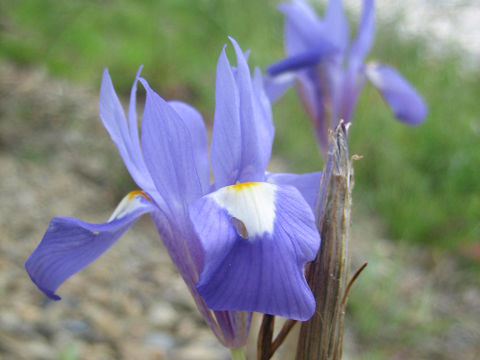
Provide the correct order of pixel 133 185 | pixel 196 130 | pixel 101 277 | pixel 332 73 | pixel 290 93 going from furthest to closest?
pixel 290 93 → pixel 133 185 → pixel 101 277 → pixel 332 73 → pixel 196 130

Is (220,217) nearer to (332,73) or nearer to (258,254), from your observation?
(258,254)

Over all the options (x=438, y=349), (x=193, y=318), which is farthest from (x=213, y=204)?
(x=438, y=349)

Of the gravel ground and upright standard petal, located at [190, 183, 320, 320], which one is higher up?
the gravel ground

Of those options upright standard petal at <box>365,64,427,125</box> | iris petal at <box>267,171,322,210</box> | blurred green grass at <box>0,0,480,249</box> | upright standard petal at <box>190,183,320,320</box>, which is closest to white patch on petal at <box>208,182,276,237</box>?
upright standard petal at <box>190,183,320,320</box>

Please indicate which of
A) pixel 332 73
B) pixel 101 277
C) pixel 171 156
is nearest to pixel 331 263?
pixel 171 156

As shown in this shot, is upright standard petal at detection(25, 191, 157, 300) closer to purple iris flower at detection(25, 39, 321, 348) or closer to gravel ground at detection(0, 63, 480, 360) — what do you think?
purple iris flower at detection(25, 39, 321, 348)

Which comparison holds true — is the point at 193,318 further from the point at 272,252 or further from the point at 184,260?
the point at 272,252
